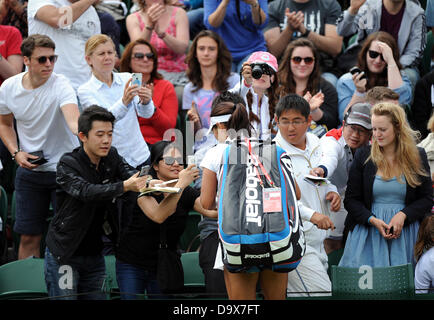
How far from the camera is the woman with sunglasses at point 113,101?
5.98 metres

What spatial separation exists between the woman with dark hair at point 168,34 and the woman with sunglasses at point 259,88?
1668mm

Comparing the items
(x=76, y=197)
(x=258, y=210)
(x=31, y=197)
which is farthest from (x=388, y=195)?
(x=31, y=197)

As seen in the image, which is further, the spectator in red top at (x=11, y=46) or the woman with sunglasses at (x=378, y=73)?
the spectator in red top at (x=11, y=46)

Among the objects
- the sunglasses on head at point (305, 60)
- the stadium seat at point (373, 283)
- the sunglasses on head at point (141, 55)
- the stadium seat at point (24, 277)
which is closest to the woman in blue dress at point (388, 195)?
the stadium seat at point (373, 283)

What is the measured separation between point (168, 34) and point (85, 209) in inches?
112

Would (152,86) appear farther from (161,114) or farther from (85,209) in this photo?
(85,209)

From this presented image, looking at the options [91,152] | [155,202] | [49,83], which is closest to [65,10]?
[49,83]

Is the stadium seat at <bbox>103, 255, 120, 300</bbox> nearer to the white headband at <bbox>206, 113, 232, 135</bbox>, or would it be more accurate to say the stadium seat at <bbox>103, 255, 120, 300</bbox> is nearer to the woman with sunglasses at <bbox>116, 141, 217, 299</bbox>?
the woman with sunglasses at <bbox>116, 141, 217, 299</bbox>

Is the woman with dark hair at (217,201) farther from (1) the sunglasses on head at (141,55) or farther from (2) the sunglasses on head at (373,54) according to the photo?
(2) the sunglasses on head at (373,54)

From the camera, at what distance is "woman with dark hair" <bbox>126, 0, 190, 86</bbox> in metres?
7.23

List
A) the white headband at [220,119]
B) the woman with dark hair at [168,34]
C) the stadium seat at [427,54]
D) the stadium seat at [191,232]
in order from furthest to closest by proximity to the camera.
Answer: the stadium seat at [427,54] → the woman with dark hair at [168,34] → the stadium seat at [191,232] → the white headband at [220,119]

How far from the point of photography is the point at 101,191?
459 cm

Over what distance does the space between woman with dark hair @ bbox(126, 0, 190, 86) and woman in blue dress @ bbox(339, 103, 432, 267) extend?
2670mm

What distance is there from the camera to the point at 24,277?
208 inches
